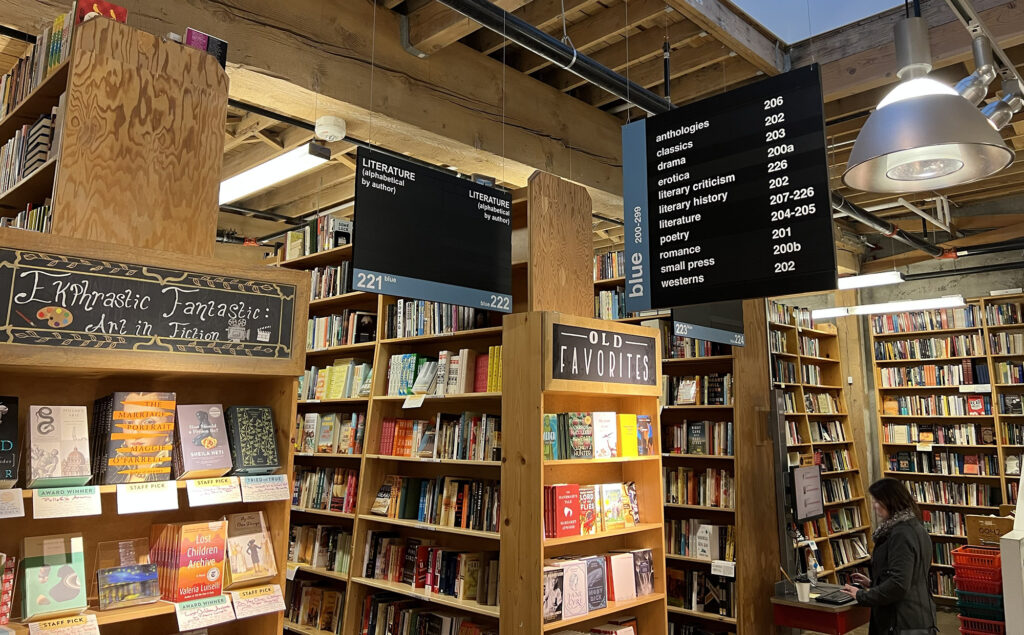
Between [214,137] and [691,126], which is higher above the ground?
[691,126]

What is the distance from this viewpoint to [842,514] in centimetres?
685

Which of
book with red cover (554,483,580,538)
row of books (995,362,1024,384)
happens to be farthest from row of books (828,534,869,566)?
book with red cover (554,483,580,538)

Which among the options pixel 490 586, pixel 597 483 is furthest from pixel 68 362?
pixel 597 483

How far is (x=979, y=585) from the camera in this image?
4664 millimetres

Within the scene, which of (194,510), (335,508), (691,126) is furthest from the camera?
(335,508)

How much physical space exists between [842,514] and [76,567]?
269 inches

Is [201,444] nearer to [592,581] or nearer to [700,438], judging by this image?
[592,581]

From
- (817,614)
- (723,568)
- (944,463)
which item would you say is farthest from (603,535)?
(944,463)

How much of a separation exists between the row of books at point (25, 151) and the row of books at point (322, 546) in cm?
271

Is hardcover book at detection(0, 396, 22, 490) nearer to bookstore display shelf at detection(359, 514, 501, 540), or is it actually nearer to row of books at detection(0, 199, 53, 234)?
row of books at detection(0, 199, 53, 234)

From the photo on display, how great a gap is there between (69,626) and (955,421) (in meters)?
9.05

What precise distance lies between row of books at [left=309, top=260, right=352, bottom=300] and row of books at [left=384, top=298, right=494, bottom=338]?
51 centimetres

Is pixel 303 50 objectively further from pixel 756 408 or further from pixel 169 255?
pixel 756 408

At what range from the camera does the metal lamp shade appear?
2.25 meters
